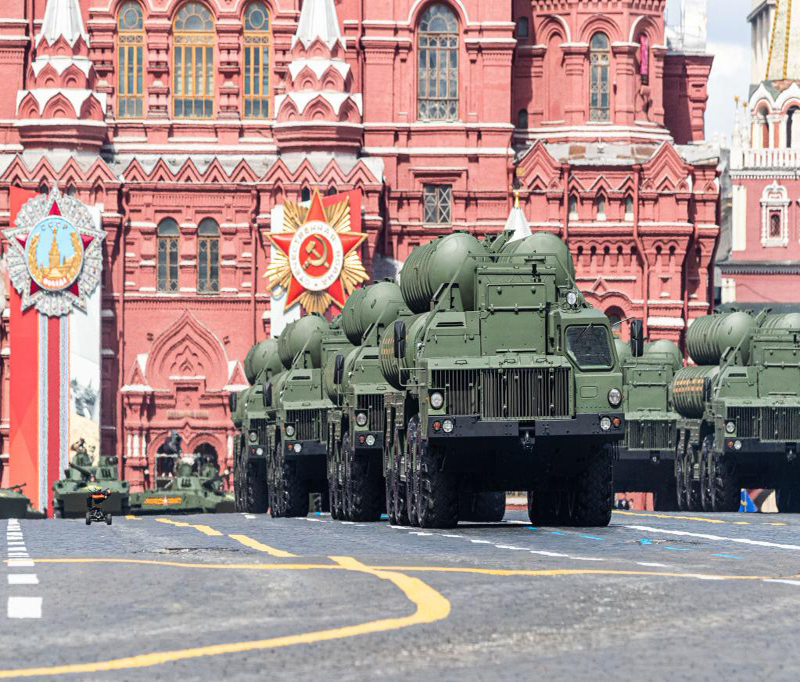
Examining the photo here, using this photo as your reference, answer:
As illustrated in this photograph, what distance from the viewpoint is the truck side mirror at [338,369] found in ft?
138

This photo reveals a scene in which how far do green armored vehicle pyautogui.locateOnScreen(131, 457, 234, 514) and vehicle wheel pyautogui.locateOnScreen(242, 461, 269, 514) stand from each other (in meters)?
8.00

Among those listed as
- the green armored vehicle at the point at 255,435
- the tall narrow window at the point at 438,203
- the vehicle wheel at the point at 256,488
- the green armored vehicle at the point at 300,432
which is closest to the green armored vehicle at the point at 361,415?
the green armored vehicle at the point at 300,432

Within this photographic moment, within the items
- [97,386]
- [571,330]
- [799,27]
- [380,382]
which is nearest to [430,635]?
[571,330]

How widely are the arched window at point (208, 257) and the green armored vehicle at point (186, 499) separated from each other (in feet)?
63.8

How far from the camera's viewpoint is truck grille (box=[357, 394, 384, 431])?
38531 mm

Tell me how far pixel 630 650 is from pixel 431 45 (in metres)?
82.2

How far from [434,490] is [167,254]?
196 ft

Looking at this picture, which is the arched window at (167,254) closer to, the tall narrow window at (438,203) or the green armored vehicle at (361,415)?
the tall narrow window at (438,203)

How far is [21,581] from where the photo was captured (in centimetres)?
A: 1842

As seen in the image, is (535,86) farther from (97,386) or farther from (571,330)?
(571,330)

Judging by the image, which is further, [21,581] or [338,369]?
[338,369]

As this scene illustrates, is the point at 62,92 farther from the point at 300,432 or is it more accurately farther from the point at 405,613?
the point at 405,613

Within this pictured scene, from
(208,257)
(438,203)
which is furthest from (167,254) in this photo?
(438,203)

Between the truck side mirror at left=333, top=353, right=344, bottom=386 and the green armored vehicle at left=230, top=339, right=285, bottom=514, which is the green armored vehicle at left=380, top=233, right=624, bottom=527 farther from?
the green armored vehicle at left=230, top=339, right=285, bottom=514
